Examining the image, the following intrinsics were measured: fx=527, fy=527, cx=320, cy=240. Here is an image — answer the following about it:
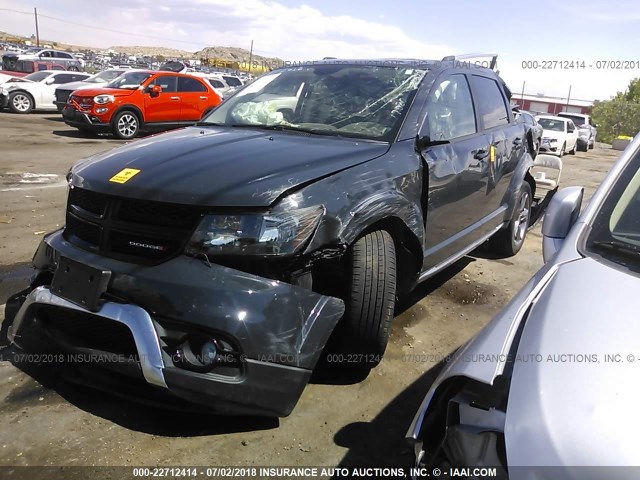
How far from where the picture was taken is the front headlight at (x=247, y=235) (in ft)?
7.72

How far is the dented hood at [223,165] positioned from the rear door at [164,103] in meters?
10.6

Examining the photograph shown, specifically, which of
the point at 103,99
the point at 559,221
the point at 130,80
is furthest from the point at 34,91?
the point at 559,221

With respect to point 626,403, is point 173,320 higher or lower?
lower

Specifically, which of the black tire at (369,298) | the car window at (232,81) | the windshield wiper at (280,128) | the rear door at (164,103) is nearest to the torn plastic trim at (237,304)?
the black tire at (369,298)

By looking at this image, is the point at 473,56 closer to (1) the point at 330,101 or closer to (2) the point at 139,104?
(1) the point at 330,101

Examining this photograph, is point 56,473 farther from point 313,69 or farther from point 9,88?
point 9,88

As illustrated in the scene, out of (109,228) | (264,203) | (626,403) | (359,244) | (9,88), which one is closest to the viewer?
(626,403)

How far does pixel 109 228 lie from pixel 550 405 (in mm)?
2073

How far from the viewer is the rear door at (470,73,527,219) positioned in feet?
14.3

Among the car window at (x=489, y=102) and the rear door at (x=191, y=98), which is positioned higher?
the car window at (x=489, y=102)

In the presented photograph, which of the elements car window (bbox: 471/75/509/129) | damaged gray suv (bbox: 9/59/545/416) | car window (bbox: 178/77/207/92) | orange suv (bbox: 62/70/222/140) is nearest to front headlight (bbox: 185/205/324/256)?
damaged gray suv (bbox: 9/59/545/416)

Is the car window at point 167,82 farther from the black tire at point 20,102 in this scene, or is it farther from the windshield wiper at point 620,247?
the windshield wiper at point 620,247

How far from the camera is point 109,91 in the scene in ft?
41.4

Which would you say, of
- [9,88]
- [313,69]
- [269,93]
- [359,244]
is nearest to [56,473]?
[359,244]
